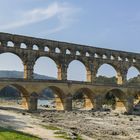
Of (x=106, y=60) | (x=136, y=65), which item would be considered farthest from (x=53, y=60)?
(x=136, y=65)

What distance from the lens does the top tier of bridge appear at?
6488 cm

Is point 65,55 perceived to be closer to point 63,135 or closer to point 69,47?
point 69,47

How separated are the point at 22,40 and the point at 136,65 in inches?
1138

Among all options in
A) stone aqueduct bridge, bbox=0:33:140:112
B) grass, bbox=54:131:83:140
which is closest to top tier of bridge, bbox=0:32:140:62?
stone aqueduct bridge, bbox=0:33:140:112

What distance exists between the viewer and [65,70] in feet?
233

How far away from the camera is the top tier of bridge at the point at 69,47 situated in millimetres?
64875

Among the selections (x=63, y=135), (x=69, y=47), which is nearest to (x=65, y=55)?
(x=69, y=47)

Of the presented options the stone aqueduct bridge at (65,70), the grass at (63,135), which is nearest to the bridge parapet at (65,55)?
the stone aqueduct bridge at (65,70)

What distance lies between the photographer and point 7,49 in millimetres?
63750

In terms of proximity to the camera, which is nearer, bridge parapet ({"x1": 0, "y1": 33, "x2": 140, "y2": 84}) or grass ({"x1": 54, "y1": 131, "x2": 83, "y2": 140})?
grass ({"x1": 54, "y1": 131, "x2": 83, "y2": 140})

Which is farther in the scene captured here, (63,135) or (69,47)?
(69,47)

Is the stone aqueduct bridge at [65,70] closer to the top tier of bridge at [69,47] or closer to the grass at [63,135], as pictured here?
the top tier of bridge at [69,47]

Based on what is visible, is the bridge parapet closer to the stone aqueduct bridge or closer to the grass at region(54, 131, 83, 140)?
the stone aqueduct bridge

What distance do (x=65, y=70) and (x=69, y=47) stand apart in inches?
173
